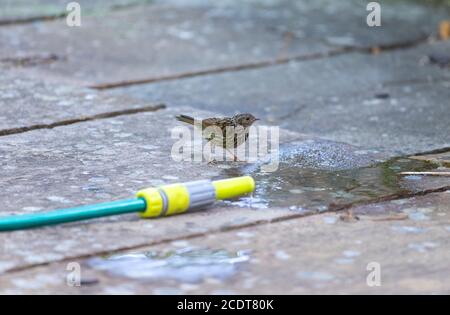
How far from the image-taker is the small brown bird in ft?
9.92

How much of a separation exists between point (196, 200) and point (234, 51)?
8.59 ft

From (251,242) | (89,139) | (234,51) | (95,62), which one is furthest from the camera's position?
(234,51)

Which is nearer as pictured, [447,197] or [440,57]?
[447,197]

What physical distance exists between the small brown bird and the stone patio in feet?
0.23

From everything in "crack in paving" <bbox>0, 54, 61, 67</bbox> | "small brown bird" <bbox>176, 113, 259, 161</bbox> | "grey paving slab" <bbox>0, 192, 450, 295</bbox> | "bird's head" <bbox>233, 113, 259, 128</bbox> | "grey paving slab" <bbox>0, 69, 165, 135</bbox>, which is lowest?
"grey paving slab" <bbox>0, 192, 450, 295</bbox>

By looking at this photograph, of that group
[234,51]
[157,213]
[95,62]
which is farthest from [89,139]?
[234,51]

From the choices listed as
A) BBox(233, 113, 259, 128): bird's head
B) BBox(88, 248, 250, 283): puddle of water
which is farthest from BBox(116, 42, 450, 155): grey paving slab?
BBox(88, 248, 250, 283): puddle of water

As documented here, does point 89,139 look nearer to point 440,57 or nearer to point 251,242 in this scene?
point 251,242

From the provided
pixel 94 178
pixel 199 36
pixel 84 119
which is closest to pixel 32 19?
pixel 199 36

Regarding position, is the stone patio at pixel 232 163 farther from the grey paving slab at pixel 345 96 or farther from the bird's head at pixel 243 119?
the bird's head at pixel 243 119

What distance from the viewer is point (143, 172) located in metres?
2.92

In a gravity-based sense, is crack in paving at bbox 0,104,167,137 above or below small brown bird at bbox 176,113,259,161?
above

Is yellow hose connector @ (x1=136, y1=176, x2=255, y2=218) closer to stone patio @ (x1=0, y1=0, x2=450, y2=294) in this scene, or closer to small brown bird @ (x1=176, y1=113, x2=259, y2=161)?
stone patio @ (x1=0, y1=0, x2=450, y2=294)

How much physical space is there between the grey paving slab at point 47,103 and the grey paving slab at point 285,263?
124 cm
